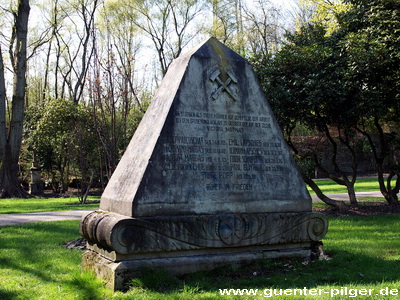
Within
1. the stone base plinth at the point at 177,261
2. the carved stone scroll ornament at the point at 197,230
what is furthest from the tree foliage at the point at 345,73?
the stone base plinth at the point at 177,261

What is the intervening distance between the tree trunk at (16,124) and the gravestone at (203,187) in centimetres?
1930

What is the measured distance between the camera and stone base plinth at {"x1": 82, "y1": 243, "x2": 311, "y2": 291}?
495 centimetres

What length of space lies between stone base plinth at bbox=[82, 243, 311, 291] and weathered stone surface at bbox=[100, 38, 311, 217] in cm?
50

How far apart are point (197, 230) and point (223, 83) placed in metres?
2.03

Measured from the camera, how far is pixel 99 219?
5449mm

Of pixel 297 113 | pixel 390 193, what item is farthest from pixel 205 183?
pixel 390 193

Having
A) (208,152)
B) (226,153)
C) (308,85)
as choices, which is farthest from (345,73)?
(208,152)

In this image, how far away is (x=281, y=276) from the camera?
534 centimetres

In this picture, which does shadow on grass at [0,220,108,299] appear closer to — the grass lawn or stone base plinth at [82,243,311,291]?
the grass lawn

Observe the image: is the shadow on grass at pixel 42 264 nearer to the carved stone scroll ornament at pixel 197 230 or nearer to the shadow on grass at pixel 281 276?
the carved stone scroll ornament at pixel 197 230

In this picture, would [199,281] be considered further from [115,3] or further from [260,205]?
[115,3]

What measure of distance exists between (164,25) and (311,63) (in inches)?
953

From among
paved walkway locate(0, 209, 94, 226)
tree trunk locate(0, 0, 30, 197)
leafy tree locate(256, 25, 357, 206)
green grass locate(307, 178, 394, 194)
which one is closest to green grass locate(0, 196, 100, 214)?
paved walkway locate(0, 209, 94, 226)

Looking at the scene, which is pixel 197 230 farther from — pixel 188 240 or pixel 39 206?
pixel 39 206
